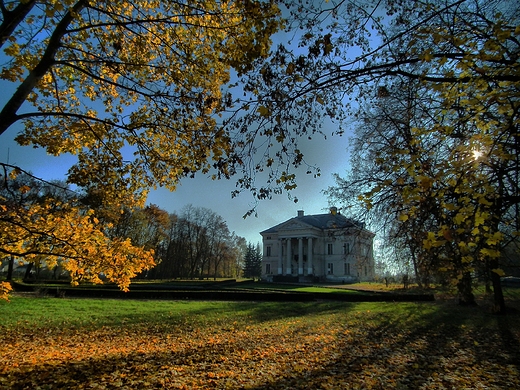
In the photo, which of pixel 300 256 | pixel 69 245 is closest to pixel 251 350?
pixel 69 245

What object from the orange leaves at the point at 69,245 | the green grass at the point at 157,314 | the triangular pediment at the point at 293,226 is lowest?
the green grass at the point at 157,314

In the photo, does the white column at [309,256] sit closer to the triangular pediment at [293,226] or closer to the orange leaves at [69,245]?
the triangular pediment at [293,226]

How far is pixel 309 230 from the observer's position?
189 feet

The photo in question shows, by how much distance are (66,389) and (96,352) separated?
2.90 meters

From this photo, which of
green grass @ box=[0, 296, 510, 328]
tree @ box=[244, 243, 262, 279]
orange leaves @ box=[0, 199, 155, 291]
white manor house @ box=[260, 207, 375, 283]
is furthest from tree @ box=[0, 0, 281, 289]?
tree @ box=[244, 243, 262, 279]

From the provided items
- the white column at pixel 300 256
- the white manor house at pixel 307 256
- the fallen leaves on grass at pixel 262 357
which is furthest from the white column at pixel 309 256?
the fallen leaves on grass at pixel 262 357

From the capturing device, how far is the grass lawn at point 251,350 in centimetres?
508

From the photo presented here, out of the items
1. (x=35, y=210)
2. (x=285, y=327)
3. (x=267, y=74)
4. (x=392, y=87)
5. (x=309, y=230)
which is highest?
(x=309, y=230)

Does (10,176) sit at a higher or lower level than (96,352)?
higher

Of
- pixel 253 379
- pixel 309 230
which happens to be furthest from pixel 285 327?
pixel 309 230

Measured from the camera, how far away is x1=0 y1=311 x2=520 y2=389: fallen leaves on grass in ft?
16.4

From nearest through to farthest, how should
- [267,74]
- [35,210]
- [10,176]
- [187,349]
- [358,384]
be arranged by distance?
[267,74] → [358,384] → [10,176] → [35,210] → [187,349]

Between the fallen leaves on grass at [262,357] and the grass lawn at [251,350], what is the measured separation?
0.03m

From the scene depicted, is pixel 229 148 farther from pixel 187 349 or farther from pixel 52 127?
pixel 187 349
